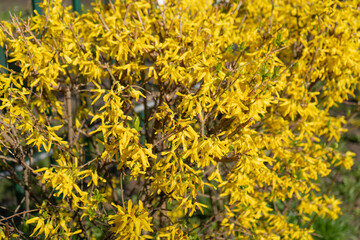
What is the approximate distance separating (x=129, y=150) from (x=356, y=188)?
156 inches

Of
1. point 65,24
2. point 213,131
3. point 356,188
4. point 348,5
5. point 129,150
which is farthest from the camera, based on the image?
point 356,188

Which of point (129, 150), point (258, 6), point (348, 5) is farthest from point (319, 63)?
point (129, 150)

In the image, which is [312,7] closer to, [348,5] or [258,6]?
[348,5]

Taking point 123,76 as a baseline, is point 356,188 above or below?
below

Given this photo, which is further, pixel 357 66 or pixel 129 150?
pixel 357 66

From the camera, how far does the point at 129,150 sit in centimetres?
167

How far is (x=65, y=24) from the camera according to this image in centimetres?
220

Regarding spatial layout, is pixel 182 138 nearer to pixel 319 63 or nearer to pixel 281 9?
pixel 319 63

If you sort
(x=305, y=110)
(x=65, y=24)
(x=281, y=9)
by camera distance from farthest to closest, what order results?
(x=281, y=9), (x=305, y=110), (x=65, y=24)

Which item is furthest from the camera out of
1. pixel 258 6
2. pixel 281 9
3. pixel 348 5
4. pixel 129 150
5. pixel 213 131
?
pixel 258 6

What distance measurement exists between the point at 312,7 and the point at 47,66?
76.5 inches

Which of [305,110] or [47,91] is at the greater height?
[47,91]

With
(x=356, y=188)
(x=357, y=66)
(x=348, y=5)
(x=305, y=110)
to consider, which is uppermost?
(x=348, y=5)

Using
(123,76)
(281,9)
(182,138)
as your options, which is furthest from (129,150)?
(281,9)
